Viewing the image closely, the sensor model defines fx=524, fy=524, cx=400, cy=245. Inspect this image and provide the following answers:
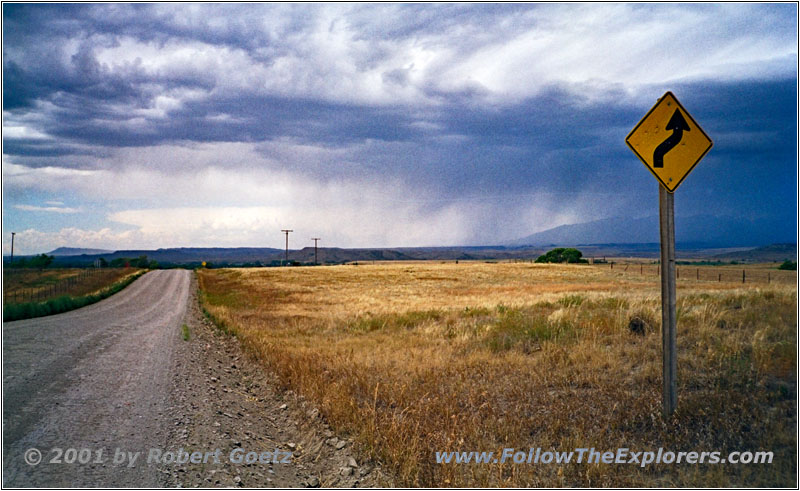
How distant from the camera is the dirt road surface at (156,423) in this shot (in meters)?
5.72

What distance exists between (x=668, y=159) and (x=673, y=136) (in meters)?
0.31

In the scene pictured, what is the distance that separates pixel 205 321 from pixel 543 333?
1632 centimetres

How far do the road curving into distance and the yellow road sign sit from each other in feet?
22.5

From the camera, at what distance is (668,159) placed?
6.73 metres

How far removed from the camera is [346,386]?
8906mm

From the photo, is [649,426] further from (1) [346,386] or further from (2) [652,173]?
(1) [346,386]

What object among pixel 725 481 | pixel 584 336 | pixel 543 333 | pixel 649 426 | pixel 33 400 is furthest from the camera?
pixel 543 333

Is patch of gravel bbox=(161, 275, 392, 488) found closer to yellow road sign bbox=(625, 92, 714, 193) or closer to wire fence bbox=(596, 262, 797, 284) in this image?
yellow road sign bbox=(625, 92, 714, 193)

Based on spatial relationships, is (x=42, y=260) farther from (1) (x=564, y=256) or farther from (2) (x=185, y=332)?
(1) (x=564, y=256)

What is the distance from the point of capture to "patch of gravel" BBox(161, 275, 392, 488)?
228 inches

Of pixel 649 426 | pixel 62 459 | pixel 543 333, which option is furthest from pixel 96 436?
pixel 543 333

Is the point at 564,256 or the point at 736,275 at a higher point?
the point at 564,256

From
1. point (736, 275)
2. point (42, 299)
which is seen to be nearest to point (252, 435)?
point (42, 299)

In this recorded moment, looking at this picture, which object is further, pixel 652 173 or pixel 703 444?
pixel 652 173
